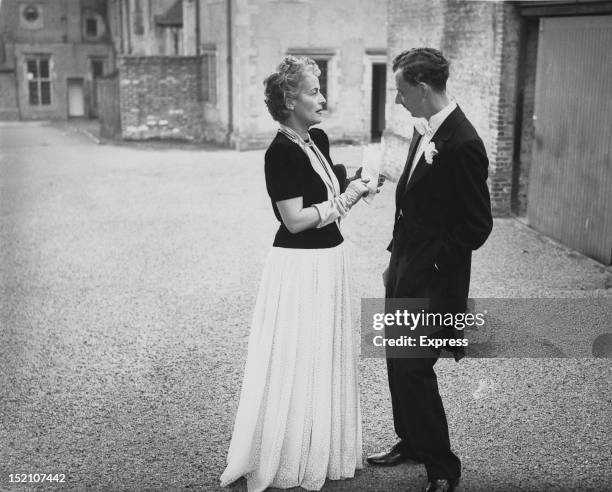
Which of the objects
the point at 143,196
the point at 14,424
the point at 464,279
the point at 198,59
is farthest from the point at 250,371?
the point at 198,59

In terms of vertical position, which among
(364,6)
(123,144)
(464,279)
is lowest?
(123,144)

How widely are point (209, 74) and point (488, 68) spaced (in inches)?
580

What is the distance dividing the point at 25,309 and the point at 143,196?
23.1 feet

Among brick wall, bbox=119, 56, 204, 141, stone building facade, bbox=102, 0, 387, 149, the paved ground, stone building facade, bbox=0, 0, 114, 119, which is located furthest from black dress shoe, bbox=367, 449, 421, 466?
stone building facade, bbox=0, 0, 114, 119

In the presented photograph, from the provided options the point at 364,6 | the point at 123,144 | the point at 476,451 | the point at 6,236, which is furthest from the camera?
the point at 123,144

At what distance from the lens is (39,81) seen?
3900 centimetres

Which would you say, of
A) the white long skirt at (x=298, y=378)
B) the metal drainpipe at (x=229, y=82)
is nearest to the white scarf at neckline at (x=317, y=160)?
the white long skirt at (x=298, y=378)

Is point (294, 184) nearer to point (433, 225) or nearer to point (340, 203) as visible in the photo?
point (340, 203)

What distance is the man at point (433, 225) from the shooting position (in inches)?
149

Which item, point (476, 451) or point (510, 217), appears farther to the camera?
point (510, 217)

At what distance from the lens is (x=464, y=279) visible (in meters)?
3.98

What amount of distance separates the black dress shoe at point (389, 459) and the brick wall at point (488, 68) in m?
7.84

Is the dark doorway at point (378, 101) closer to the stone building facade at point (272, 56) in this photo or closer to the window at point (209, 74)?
the stone building facade at point (272, 56)

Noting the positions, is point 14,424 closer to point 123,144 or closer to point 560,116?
point 560,116
